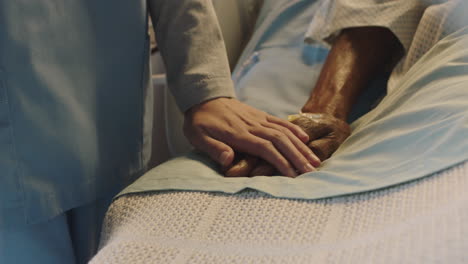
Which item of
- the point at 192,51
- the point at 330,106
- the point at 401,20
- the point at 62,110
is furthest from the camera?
the point at 401,20

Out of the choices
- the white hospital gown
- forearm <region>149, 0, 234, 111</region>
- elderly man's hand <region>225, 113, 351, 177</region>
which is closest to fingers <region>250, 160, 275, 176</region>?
elderly man's hand <region>225, 113, 351, 177</region>

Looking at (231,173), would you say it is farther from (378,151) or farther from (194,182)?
(378,151)

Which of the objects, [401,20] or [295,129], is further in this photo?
[401,20]

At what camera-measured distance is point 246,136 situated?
682 millimetres

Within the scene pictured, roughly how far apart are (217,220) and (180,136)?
66cm

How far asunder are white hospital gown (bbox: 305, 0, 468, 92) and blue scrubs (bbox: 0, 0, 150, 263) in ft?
1.45

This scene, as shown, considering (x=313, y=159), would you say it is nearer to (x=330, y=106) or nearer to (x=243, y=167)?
(x=243, y=167)

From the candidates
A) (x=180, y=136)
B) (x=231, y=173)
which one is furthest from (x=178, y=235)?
(x=180, y=136)

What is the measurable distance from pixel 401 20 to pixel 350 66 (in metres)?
0.13

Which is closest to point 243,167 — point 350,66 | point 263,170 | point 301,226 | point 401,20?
point 263,170

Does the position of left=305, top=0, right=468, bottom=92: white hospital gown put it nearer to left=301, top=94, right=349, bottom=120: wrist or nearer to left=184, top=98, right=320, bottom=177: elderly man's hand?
left=301, top=94, right=349, bottom=120: wrist

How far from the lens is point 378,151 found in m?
0.64

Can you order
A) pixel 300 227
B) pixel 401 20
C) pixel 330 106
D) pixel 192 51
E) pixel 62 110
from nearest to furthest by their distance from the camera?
pixel 300 227, pixel 62 110, pixel 192 51, pixel 330 106, pixel 401 20

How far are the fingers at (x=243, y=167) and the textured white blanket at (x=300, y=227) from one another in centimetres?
8
